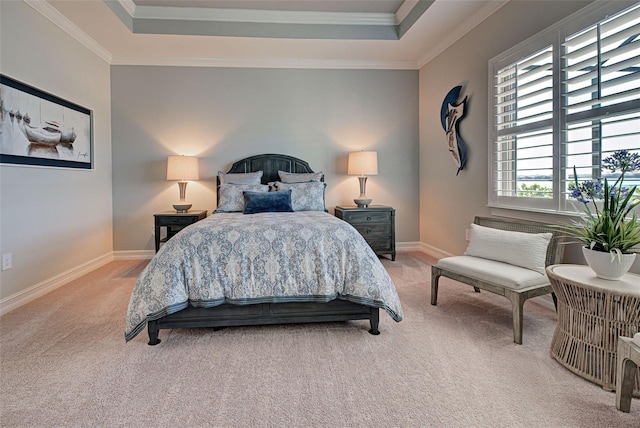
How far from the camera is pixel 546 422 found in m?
1.43

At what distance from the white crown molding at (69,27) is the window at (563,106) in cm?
444

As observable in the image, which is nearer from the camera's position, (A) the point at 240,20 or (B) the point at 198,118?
(A) the point at 240,20

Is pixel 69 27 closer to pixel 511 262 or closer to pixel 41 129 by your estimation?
pixel 41 129

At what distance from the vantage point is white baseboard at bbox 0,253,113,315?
279 cm

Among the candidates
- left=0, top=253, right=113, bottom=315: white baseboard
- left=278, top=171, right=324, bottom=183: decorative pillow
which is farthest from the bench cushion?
left=0, top=253, right=113, bottom=315: white baseboard

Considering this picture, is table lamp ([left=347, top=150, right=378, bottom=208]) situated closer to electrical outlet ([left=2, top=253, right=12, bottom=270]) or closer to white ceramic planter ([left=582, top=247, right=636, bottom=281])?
white ceramic planter ([left=582, top=247, right=636, bottom=281])

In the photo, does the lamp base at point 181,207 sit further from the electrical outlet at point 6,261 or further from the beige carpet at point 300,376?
the beige carpet at point 300,376

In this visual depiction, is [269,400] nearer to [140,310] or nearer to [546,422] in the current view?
[140,310]

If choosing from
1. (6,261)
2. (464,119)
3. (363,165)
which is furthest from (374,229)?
(6,261)

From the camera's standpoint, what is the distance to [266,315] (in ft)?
7.48

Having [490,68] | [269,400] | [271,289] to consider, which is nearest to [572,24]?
[490,68]

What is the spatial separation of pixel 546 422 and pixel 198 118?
479 cm

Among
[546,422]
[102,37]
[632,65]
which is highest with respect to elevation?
[102,37]

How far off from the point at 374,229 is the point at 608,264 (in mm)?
2767
